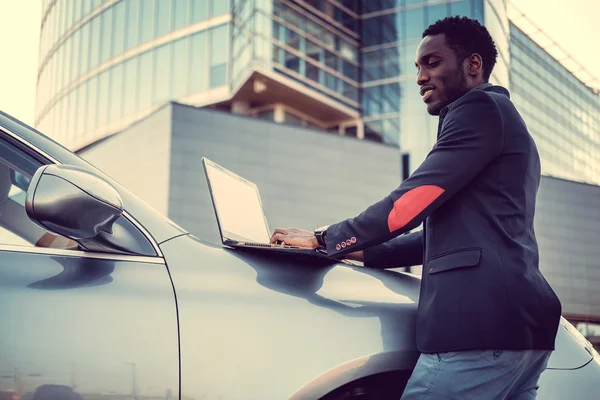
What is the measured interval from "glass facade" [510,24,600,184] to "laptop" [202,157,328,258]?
37502 mm

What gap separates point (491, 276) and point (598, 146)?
187ft

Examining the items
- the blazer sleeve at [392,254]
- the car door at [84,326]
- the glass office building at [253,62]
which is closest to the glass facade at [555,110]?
the glass office building at [253,62]

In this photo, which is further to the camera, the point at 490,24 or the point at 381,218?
the point at 490,24

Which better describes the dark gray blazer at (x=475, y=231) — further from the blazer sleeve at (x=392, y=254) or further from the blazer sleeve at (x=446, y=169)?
the blazer sleeve at (x=392, y=254)

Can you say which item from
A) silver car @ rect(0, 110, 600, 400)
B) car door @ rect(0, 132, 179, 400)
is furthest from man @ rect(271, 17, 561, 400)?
car door @ rect(0, 132, 179, 400)

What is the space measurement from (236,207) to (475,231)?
2.80ft

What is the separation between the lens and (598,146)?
5284 cm

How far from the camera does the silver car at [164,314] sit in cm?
141

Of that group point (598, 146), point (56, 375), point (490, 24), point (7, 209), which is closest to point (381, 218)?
point (56, 375)

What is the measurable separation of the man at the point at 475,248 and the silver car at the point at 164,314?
0.15 metres

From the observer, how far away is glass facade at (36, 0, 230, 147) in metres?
30.4

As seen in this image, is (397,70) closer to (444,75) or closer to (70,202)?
(444,75)

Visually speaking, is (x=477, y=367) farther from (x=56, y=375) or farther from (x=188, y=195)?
(x=188, y=195)

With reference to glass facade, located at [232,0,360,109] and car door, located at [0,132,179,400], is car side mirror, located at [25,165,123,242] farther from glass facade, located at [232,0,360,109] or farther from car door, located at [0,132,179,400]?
glass facade, located at [232,0,360,109]
